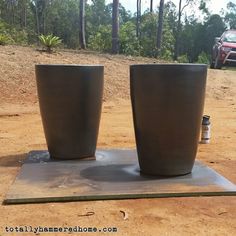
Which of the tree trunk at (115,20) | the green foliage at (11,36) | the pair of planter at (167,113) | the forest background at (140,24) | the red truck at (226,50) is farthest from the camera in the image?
the forest background at (140,24)

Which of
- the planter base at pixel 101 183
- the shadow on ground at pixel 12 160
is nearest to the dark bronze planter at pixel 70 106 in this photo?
the planter base at pixel 101 183

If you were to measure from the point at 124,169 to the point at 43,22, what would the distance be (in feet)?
118

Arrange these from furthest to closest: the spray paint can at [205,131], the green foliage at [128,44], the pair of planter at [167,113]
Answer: the green foliage at [128,44] < the spray paint can at [205,131] < the pair of planter at [167,113]

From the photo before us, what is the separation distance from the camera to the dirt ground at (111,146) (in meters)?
3.56

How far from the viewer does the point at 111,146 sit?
22.5ft

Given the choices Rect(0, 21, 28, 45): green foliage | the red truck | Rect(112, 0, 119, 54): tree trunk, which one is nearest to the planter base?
Rect(0, 21, 28, 45): green foliage

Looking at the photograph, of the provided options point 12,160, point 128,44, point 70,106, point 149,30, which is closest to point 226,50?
point 128,44

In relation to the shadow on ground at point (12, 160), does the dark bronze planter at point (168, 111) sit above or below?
above

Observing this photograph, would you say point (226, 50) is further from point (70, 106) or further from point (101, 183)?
point (101, 183)

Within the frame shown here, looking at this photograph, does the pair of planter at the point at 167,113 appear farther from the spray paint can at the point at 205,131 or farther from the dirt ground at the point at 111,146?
the spray paint can at the point at 205,131

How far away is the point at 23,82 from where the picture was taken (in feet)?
43.1

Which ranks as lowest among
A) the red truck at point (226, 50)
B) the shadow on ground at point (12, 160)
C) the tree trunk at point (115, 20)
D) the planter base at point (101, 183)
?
the shadow on ground at point (12, 160)

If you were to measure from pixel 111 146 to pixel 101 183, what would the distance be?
2.34 meters

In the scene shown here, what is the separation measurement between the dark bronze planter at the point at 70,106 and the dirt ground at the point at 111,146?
0.60 m
